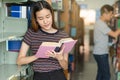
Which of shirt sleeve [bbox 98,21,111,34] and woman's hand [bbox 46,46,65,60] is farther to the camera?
shirt sleeve [bbox 98,21,111,34]

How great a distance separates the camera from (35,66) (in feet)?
7.30

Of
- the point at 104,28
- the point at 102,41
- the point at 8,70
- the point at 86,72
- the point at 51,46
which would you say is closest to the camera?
the point at 51,46

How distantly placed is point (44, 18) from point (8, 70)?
647 millimetres

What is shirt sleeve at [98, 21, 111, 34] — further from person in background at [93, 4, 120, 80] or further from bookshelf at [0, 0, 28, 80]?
bookshelf at [0, 0, 28, 80]

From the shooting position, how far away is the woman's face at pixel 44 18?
6.84ft

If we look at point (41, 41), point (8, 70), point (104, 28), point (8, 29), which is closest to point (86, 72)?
point (104, 28)

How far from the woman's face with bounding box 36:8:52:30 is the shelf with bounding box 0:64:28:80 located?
51cm

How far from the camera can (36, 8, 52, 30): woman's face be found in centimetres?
209

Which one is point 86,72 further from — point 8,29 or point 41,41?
point 41,41

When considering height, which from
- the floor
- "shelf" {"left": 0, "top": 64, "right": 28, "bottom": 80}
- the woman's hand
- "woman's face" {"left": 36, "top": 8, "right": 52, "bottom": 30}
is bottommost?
the floor

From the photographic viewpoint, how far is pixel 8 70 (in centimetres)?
239

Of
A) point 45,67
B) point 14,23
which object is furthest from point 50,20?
point 14,23

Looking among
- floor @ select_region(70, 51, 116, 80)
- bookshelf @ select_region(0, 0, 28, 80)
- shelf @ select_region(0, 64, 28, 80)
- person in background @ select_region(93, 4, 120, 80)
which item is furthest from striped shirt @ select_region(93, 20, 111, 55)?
shelf @ select_region(0, 64, 28, 80)

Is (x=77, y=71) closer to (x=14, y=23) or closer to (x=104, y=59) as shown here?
(x=104, y=59)
